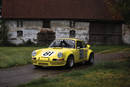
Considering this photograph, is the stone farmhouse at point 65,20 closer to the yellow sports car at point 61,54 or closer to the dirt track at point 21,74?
the yellow sports car at point 61,54

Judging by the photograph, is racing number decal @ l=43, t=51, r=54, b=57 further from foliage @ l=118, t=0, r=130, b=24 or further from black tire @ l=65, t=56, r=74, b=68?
foliage @ l=118, t=0, r=130, b=24

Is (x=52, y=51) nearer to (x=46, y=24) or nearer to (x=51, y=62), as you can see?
(x=51, y=62)

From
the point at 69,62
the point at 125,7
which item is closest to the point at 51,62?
the point at 69,62

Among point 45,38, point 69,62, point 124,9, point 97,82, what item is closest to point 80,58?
point 69,62

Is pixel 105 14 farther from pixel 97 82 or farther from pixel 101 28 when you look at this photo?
pixel 97 82

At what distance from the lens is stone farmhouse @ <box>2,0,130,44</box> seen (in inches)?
1312

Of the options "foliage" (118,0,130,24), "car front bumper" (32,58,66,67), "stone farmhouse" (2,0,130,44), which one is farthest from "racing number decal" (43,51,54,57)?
"stone farmhouse" (2,0,130,44)

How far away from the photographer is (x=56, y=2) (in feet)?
113

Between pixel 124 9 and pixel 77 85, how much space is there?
6.62 m

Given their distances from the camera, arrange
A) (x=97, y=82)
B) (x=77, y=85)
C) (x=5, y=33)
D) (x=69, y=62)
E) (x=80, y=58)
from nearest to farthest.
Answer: (x=77, y=85), (x=97, y=82), (x=69, y=62), (x=80, y=58), (x=5, y=33)

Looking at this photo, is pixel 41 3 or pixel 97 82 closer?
pixel 97 82

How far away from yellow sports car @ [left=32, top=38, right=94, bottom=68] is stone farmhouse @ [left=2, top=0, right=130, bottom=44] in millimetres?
21703

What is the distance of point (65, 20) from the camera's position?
3353 cm

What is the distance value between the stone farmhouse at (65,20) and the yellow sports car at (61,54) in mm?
21703
